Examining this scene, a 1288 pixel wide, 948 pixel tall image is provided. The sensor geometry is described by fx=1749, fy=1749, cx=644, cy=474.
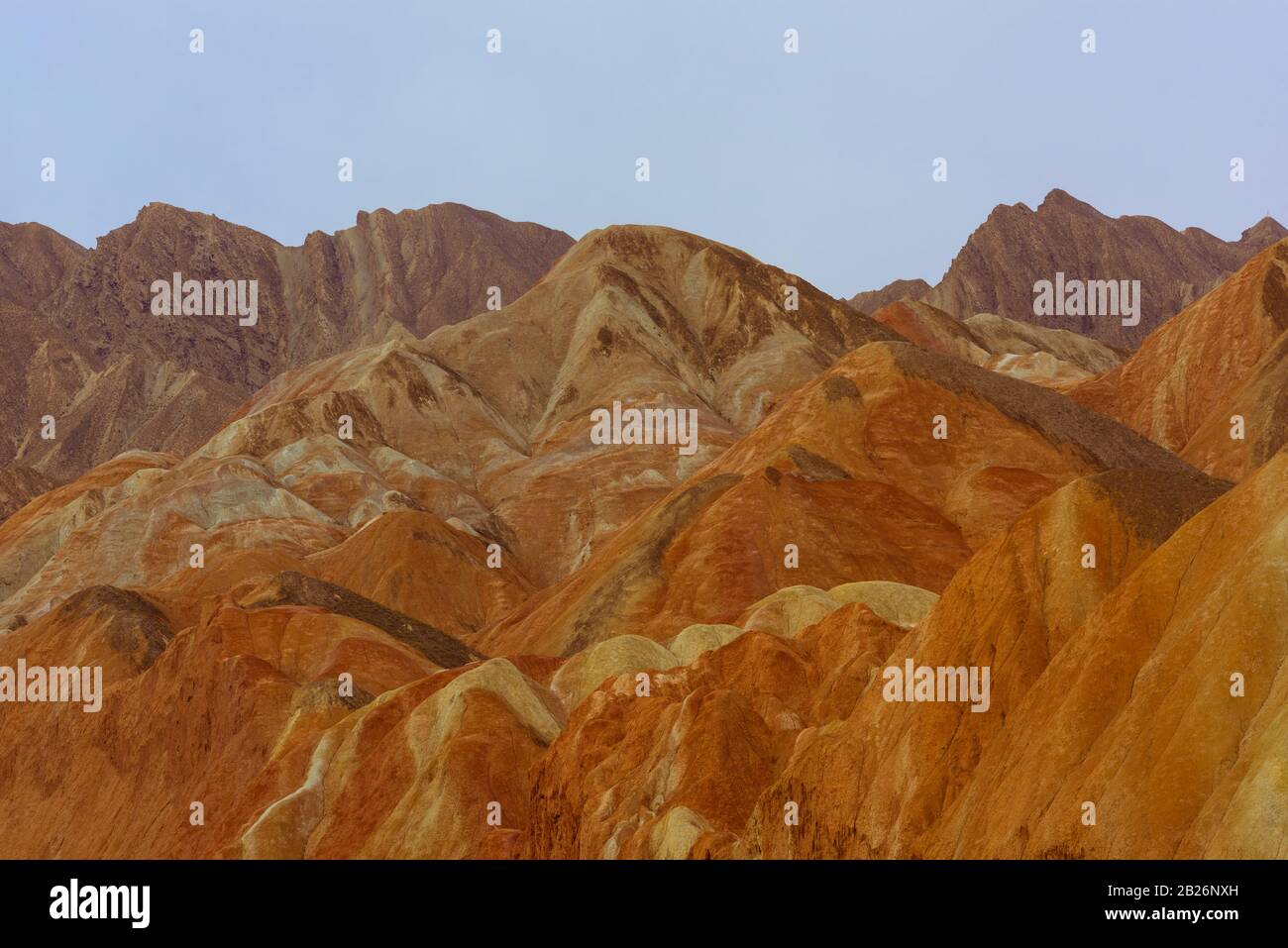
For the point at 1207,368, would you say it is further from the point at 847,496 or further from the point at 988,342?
the point at 988,342

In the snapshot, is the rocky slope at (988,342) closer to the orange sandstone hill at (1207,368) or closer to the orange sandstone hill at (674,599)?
the orange sandstone hill at (674,599)

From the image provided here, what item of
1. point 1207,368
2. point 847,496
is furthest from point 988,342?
point 847,496

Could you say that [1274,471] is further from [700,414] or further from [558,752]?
[700,414]

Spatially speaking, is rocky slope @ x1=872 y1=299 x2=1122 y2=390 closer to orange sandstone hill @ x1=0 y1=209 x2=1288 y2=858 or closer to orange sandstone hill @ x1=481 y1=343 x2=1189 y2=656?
orange sandstone hill @ x1=0 y1=209 x2=1288 y2=858

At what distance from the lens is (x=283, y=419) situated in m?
154

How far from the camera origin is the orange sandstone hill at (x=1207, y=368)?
375 ft

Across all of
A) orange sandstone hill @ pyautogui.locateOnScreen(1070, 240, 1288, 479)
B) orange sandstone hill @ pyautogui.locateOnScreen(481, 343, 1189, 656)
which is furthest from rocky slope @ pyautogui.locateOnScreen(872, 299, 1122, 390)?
orange sandstone hill @ pyautogui.locateOnScreen(481, 343, 1189, 656)

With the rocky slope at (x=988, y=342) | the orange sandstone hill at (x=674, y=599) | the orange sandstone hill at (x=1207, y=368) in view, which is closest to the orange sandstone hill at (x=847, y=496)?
the orange sandstone hill at (x=674, y=599)

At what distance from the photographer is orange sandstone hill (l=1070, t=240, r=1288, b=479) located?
114438mm

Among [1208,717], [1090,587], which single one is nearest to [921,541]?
[1090,587]

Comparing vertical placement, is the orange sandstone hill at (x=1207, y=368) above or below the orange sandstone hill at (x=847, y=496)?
above

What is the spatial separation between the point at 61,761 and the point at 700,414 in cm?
7827

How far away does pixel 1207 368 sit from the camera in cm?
12700
